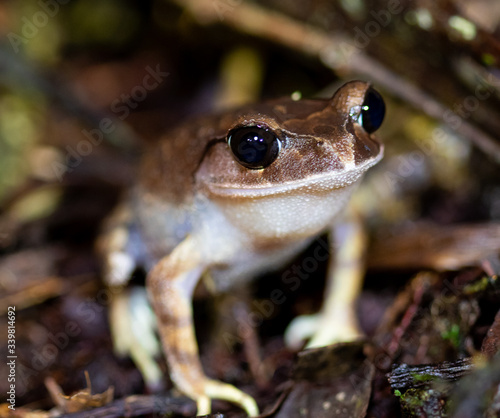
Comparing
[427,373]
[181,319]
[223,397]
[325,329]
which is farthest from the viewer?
[325,329]

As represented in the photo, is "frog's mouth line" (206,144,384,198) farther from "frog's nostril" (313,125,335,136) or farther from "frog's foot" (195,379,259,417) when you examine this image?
"frog's foot" (195,379,259,417)

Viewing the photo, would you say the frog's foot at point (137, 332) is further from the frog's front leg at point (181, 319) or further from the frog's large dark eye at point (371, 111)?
the frog's large dark eye at point (371, 111)

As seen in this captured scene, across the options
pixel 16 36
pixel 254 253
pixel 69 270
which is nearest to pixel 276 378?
pixel 254 253

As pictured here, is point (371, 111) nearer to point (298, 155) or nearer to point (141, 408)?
point (298, 155)

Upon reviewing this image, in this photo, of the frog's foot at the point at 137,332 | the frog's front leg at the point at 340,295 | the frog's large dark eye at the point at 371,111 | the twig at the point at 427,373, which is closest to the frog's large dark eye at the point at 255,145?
the frog's large dark eye at the point at 371,111

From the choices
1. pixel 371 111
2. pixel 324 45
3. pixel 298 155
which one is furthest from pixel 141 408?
pixel 324 45

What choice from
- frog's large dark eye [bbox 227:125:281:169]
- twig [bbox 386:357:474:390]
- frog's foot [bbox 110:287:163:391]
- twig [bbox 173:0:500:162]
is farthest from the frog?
twig [bbox 173:0:500:162]
